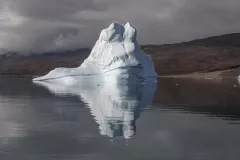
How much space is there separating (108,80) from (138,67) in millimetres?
4500

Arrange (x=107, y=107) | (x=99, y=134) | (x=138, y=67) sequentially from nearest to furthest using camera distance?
(x=99, y=134) → (x=107, y=107) → (x=138, y=67)

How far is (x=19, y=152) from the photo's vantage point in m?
10.2

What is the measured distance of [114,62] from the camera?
56.0m

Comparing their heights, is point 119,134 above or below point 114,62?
above

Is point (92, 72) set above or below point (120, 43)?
below

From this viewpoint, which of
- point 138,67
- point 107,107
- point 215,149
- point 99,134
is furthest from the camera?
point 138,67

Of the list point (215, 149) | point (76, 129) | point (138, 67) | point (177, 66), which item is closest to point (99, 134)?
point (76, 129)

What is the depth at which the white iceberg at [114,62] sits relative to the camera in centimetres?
5534

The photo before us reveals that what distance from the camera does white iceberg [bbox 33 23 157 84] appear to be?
2179 inches

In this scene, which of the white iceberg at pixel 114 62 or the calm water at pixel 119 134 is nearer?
the calm water at pixel 119 134

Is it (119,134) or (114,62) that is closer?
(119,134)

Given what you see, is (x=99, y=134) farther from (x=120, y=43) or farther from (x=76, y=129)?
(x=120, y=43)

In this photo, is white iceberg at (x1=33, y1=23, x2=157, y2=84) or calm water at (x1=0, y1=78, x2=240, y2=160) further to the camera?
white iceberg at (x1=33, y1=23, x2=157, y2=84)

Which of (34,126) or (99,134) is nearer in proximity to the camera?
(99,134)
